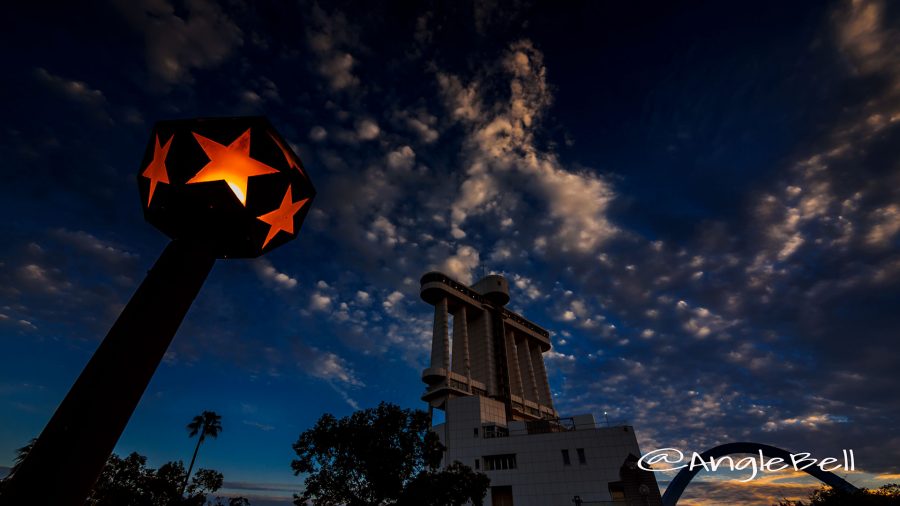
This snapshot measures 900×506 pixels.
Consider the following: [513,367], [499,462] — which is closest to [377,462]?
[499,462]

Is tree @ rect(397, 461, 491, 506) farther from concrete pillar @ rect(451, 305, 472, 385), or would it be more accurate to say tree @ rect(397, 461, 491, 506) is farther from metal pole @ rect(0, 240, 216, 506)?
concrete pillar @ rect(451, 305, 472, 385)

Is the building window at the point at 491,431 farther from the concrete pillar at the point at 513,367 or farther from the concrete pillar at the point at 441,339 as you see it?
the concrete pillar at the point at 513,367

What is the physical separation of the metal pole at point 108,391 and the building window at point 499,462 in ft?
159

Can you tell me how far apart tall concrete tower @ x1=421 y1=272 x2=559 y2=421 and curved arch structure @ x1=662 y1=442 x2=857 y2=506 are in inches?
879

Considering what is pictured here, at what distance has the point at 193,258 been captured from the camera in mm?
6570

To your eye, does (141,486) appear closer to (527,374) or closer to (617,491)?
(617,491)

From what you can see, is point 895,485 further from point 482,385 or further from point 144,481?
point 144,481

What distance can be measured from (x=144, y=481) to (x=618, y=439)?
155ft

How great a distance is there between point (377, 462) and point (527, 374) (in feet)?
208

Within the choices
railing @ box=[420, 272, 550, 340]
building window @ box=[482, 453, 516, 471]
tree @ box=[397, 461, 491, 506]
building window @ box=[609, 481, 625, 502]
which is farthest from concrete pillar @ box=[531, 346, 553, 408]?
tree @ box=[397, 461, 491, 506]

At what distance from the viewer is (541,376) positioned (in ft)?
278

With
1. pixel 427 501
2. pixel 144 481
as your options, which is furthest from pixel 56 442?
pixel 144 481

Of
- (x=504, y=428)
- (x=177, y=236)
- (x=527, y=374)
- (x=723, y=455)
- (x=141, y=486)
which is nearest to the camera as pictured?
(x=177, y=236)

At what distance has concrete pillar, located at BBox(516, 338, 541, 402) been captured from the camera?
7806cm
